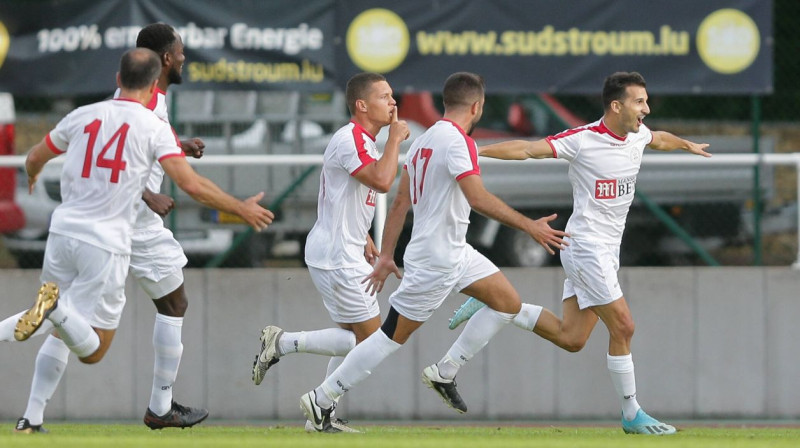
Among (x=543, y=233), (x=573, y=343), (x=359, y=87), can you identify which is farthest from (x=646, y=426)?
(x=359, y=87)

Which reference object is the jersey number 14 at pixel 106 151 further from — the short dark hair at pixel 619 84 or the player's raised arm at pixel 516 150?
the short dark hair at pixel 619 84

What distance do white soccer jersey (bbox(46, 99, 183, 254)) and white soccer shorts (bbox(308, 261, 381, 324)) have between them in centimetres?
150

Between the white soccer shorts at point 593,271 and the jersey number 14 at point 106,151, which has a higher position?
the jersey number 14 at point 106,151

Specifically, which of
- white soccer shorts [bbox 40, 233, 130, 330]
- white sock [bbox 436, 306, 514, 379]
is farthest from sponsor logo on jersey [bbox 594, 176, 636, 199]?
white soccer shorts [bbox 40, 233, 130, 330]

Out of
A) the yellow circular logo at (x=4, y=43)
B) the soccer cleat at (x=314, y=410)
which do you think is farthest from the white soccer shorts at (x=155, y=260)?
the yellow circular logo at (x=4, y=43)

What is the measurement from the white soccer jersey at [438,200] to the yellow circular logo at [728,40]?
4.27 metres

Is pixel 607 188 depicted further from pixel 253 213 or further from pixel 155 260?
pixel 155 260

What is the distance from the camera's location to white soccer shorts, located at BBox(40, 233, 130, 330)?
25.7 feet

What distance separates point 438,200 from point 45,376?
243 cm

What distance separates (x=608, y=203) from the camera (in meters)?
9.30

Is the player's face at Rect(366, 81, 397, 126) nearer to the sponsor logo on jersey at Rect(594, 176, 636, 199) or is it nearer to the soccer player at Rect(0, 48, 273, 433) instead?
the sponsor logo on jersey at Rect(594, 176, 636, 199)

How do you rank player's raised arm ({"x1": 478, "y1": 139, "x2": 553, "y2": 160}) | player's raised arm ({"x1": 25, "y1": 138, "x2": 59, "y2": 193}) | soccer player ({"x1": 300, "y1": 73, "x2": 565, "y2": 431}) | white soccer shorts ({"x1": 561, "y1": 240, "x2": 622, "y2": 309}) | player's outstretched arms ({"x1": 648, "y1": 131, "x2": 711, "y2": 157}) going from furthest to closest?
player's outstretched arms ({"x1": 648, "y1": 131, "x2": 711, "y2": 157})
white soccer shorts ({"x1": 561, "y1": 240, "x2": 622, "y2": 309})
player's raised arm ({"x1": 478, "y1": 139, "x2": 553, "y2": 160})
soccer player ({"x1": 300, "y1": 73, "x2": 565, "y2": 431})
player's raised arm ({"x1": 25, "y1": 138, "x2": 59, "y2": 193})

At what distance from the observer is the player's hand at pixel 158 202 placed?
8281mm

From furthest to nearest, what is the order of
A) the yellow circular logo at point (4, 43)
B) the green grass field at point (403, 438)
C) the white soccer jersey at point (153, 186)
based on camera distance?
A: the yellow circular logo at point (4, 43), the white soccer jersey at point (153, 186), the green grass field at point (403, 438)
